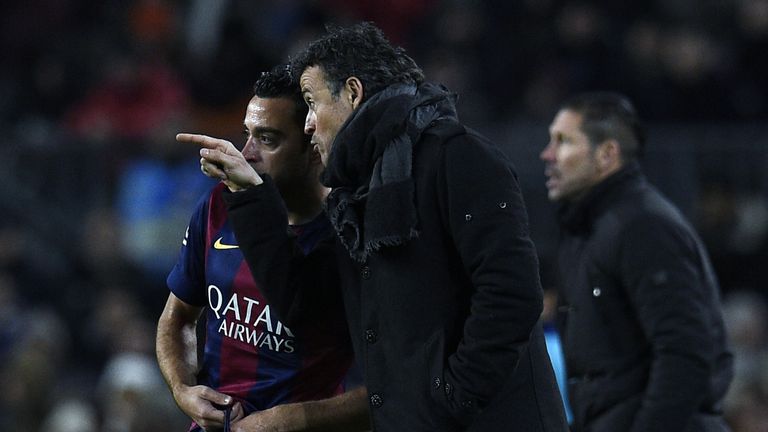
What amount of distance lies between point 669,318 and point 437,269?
1484 millimetres

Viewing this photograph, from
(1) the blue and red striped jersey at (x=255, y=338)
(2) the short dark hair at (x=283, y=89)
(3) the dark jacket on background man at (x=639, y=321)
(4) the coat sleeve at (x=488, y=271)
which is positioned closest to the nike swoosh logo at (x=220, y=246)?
(1) the blue and red striped jersey at (x=255, y=338)

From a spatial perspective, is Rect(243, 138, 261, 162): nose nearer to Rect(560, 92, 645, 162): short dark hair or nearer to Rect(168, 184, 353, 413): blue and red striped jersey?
Rect(168, 184, 353, 413): blue and red striped jersey

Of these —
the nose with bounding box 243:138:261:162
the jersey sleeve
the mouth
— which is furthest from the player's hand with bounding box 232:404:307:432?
the mouth

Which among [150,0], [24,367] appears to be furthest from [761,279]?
[150,0]

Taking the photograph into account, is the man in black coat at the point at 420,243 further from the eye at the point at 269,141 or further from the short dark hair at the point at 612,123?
the short dark hair at the point at 612,123

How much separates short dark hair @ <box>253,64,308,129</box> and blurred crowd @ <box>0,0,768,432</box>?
4192 millimetres

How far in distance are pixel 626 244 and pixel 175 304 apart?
1.69 meters

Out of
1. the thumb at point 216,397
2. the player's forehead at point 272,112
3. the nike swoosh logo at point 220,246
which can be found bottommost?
the thumb at point 216,397

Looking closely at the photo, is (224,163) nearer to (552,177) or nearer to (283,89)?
(283,89)

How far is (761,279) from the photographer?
32.7ft

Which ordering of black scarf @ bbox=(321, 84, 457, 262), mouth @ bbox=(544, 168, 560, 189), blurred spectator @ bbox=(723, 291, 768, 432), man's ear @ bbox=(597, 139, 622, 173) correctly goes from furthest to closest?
blurred spectator @ bbox=(723, 291, 768, 432), mouth @ bbox=(544, 168, 560, 189), man's ear @ bbox=(597, 139, 622, 173), black scarf @ bbox=(321, 84, 457, 262)

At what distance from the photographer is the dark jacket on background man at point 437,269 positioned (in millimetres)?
3521

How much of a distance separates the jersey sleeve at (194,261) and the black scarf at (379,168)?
65 centimetres

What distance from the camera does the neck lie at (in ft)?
13.8
